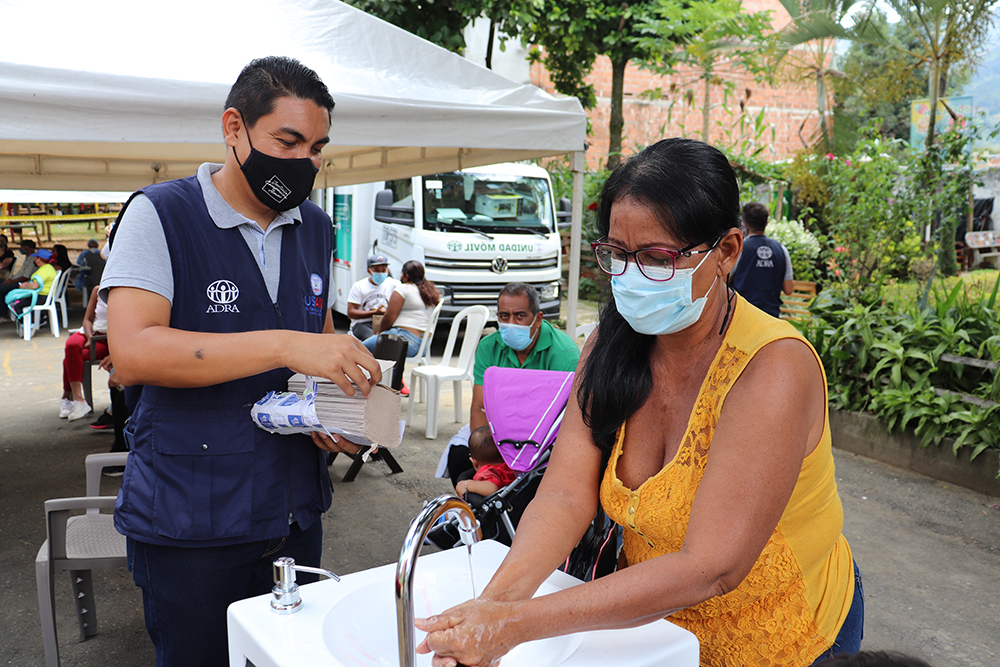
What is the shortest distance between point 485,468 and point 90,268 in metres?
9.83

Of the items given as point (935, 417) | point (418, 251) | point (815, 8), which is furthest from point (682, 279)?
point (815, 8)

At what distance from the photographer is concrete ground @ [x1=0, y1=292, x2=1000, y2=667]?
3184 mm

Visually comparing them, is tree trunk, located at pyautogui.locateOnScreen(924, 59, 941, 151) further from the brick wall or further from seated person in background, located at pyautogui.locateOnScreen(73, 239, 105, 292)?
seated person in background, located at pyautogui.locateOnScreen(73, 239, 105, 292)

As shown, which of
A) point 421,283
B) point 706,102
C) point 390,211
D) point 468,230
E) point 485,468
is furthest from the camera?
point 706,102

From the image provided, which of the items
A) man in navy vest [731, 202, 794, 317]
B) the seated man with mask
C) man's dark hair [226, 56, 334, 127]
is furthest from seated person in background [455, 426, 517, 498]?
man in navy vest [731, 202, 794, 317]

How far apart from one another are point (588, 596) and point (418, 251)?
8171 mm

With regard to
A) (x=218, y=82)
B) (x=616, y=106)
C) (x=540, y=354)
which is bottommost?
(x=540, y=354)

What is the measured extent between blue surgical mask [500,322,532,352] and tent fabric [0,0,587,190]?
3.13 ft

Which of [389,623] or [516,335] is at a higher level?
[516,335]

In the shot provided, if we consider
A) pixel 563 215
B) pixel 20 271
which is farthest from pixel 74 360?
pixel 20 271

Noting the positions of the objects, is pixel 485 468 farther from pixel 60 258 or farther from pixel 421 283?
pixel 60 258

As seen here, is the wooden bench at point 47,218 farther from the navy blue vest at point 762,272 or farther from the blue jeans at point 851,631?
the blue jeans at point 851,631

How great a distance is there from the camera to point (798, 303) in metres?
7.36

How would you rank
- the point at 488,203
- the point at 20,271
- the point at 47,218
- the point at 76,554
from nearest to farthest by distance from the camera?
the point at 76,554 → the point at 488,203 → the point at 20,271 → the point at 47,218
